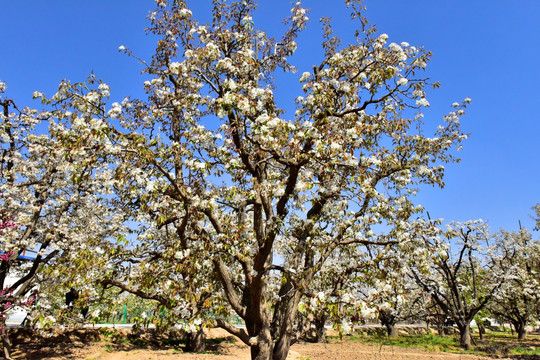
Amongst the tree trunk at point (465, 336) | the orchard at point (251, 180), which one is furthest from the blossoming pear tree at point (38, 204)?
the tree trunk at point (465, 336)

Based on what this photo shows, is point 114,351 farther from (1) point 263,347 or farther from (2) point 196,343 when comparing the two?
(1) point 263,347

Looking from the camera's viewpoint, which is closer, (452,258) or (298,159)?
(298,159)

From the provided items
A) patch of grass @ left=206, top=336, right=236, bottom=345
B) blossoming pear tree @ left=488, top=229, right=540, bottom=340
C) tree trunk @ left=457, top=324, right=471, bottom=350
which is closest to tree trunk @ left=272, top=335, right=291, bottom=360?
patch of grass @ left=206, top=336, right=236, bottom=345

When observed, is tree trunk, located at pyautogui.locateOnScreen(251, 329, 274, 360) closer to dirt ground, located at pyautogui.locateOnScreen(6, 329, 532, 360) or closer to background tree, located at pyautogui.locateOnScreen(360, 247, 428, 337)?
background tree, located at pyautogui.locateOnScreen(360, 247, 428, 337)

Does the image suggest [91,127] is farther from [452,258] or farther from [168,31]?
[452,258]

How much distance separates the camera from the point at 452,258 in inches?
825

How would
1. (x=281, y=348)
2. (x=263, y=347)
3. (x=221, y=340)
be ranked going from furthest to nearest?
1. (x=221, y=340)
2. (x=281, y=348)
3. (x=263, y=347)

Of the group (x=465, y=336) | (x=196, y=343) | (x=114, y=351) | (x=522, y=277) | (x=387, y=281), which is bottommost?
(x=114, y=351)

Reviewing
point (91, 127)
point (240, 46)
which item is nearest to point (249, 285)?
point (91, 127)

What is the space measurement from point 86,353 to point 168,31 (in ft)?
43.6

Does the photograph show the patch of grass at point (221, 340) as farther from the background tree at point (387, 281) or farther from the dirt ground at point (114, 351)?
the background tree at point (387, 281)

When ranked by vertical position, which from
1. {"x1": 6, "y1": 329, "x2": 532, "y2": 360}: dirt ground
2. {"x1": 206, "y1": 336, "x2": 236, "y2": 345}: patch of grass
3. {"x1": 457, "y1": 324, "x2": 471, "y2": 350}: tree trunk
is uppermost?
{"x1": 457, "y1": 324, "x2": 471, "y2": 350}: tree trunk

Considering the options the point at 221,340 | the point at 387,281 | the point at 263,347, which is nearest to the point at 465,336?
the point at 221,340

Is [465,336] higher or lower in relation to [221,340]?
higher
